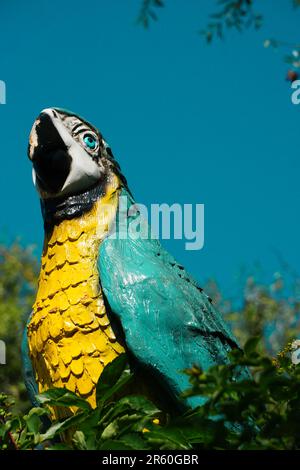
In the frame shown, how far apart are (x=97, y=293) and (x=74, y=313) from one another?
0.39 feet

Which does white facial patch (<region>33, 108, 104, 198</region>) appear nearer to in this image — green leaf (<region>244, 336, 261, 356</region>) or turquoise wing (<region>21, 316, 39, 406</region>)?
turquoise wing (<region>21, 316, 39, 406</region>)

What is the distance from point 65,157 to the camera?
10.6 feet

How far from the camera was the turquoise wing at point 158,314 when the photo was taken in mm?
2691

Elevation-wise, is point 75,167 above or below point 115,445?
above

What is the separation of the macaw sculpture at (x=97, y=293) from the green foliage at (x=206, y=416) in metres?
0.43

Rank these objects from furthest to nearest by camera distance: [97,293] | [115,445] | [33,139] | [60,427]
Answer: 1. [33,139]
2. [97,293]
3. [60,427]
4. [115,445]

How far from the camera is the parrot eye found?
3.32 m

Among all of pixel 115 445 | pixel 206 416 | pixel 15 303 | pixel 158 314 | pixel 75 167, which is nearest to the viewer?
pixel 206 416

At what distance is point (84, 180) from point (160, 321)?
801 mm

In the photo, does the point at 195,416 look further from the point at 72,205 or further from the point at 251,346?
the point at 72,205

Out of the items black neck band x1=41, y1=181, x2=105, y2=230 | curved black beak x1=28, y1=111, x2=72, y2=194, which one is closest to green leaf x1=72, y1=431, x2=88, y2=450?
black neck band x1=41, y1=181, x2=105, y2=230

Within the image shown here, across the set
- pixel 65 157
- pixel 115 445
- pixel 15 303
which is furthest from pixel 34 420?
pixel 15 303

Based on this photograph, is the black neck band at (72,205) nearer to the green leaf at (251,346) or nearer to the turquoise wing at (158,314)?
the turquoise wing at (158,314)
